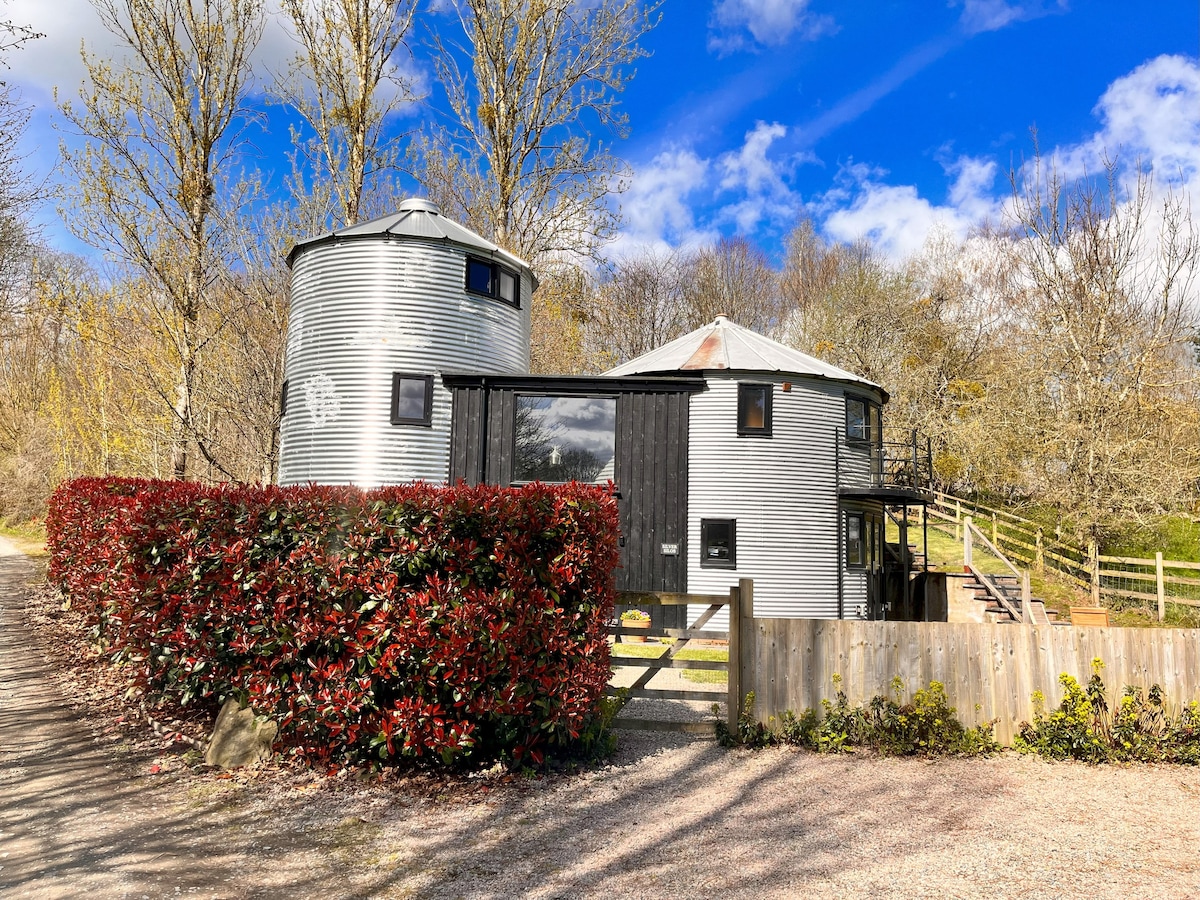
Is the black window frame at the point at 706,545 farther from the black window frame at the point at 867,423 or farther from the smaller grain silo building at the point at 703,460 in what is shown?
the black window frame at the point at 867,423

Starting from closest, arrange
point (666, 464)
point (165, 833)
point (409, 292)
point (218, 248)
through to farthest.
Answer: point (165, 833) → point (409, 292) → point (666, 464) → point (218, 248)

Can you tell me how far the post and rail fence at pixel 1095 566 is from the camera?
20078mm

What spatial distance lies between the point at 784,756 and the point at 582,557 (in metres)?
2.83

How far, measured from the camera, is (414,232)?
53.0 ft

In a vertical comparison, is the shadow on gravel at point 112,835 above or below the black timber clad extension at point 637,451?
below

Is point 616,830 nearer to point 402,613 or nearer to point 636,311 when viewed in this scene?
point 402,613

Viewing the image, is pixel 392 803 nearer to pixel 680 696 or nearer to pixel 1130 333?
pixel 680 696

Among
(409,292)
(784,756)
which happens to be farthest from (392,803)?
(409,292)

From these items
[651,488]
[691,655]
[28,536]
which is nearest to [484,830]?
[691,655]

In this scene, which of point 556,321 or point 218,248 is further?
point 556,321

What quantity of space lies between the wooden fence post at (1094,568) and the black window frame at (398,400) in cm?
1952

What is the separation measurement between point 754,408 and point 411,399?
7.68m

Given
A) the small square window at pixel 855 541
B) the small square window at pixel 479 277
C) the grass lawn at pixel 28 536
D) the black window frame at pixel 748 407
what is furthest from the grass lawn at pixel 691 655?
the grass lawn at pixel 28 536

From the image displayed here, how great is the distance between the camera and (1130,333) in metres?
24.1
